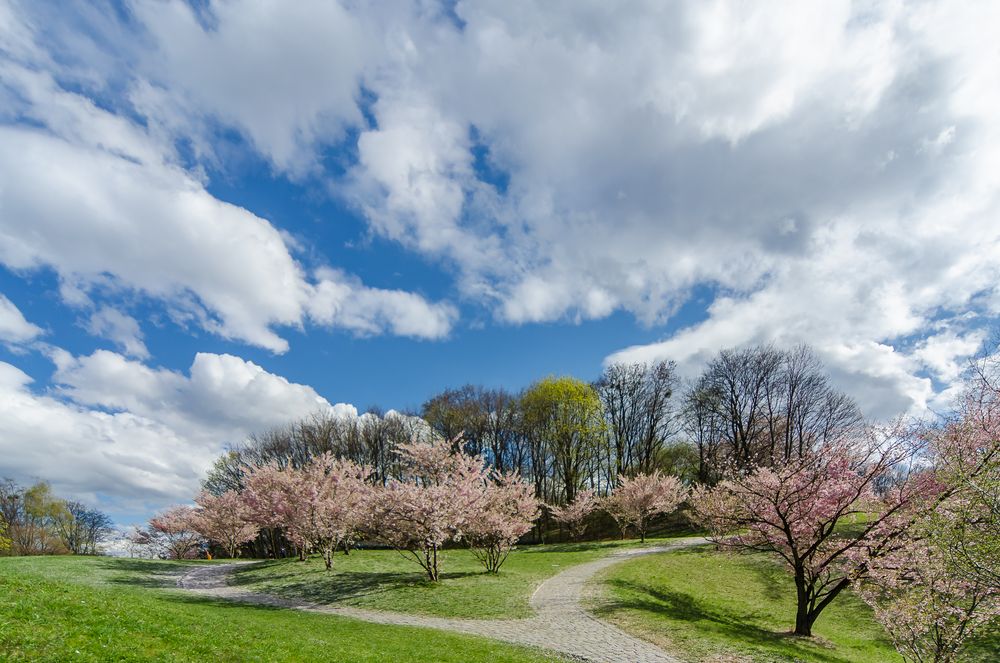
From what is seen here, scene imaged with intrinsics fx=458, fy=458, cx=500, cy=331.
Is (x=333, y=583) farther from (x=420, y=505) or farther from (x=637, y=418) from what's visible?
(x=637, y=418)

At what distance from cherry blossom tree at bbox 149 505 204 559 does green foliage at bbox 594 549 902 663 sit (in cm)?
4641

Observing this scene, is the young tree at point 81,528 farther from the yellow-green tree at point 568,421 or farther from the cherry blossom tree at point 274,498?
the yellow-green tree at point 568,421

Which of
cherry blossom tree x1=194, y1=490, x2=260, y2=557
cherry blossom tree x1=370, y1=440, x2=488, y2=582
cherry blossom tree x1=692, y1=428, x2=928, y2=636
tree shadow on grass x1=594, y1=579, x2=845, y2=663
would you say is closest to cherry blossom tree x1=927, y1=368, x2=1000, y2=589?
cherry blossom tree x1=692, y1=428, x2=928, y2=636

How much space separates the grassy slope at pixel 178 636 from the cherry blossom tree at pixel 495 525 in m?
10.4

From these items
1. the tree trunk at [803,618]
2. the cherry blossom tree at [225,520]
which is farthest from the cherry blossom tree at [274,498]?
the tree trunk at [803,618]

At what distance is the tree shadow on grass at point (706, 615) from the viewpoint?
14.5m

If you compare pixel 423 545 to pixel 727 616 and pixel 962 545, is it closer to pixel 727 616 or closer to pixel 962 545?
pixel 727 616

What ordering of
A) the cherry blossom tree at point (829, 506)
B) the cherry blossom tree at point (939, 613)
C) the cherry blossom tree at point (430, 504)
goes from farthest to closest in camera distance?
the cherry blossom tree at point (430, 504)
the cherry blossom tree at point (829, 506)
the cherry blossom tree at point (939, 613)

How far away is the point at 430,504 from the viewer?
2230 cm

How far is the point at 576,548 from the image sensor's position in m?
37.9

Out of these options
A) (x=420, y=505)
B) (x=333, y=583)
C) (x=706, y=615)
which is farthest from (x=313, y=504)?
(x=706, y=615)

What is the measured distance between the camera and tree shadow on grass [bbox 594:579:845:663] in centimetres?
1446

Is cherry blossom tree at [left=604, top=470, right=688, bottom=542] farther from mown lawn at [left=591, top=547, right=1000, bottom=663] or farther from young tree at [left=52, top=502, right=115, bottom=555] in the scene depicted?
young tree at [left=52, top=502, right=115, bottom=555]

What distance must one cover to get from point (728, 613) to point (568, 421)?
113 feet
